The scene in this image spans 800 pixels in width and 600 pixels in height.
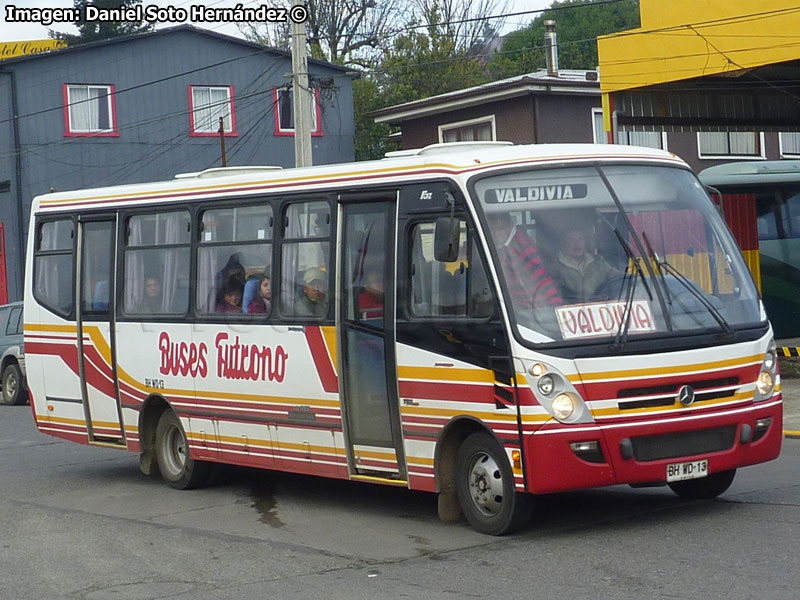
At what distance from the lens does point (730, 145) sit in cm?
3678

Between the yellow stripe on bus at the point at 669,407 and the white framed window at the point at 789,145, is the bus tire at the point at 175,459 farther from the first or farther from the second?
the white framed window at the point at 789,145

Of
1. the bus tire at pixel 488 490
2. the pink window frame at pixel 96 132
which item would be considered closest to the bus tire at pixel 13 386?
the bus tire at pixel 488 490

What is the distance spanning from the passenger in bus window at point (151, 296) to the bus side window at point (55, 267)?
1201 millimetres

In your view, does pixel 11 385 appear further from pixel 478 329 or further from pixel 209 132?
pixel 209 132

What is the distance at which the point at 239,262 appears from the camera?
1193cm

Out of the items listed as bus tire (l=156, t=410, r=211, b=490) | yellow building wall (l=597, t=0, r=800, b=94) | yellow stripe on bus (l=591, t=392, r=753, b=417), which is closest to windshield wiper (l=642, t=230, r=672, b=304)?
A: yellow stripe on bus (l=591, t=392, r=753, b=417)

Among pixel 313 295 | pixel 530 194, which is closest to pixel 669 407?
pixel 530 194

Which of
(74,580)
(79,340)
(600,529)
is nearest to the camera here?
(74,580)

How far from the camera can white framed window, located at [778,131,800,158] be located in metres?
37.5

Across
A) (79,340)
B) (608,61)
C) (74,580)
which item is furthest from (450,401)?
(608,61)

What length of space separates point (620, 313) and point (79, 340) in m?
6.64

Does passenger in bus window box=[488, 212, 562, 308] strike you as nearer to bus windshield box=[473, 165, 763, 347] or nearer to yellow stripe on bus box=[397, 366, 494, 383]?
bus windshield box=[473, 165, 763, 347]

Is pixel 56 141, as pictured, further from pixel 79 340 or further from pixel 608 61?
pixel 79 340

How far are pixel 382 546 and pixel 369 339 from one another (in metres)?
1.71
